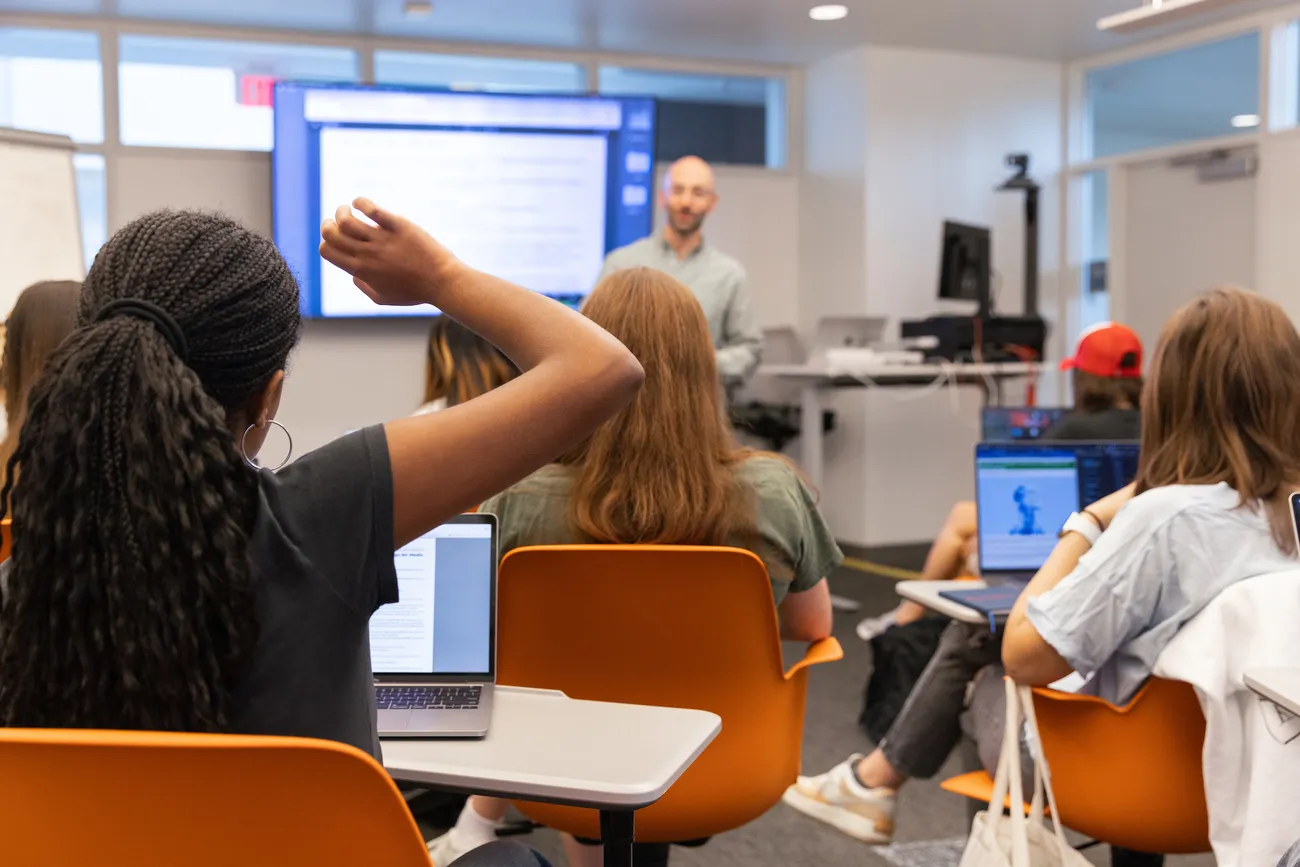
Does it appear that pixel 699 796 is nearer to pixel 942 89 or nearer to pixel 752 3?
pixel 752 3

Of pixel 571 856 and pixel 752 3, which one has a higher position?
pixel 752 3

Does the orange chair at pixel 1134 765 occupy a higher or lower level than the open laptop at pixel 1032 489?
lower

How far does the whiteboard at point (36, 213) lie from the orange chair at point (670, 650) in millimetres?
3325

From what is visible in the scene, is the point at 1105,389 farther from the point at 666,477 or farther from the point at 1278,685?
the point at 1278,685

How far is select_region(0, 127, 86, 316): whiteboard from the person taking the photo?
4363 mm

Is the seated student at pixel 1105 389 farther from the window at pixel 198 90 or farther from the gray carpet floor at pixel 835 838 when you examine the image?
the window at pixel 198 90

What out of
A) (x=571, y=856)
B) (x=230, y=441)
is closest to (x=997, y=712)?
(x=571, y=856)

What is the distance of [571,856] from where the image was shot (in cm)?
205

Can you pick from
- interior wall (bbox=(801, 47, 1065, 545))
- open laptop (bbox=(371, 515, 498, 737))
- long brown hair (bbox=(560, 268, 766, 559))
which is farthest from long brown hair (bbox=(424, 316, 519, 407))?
interior wall (bbox=(801, 47, 1065, 545))

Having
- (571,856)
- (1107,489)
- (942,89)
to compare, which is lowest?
(571,856)

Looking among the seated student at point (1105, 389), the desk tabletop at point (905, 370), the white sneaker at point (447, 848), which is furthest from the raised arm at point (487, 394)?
the desk tabletop at point (905, 370)

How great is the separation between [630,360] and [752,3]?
5.35 meters

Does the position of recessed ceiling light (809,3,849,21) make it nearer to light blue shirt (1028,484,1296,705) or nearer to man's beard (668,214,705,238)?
man's beard (668,214,705,238)

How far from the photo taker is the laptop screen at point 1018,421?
329 cm
